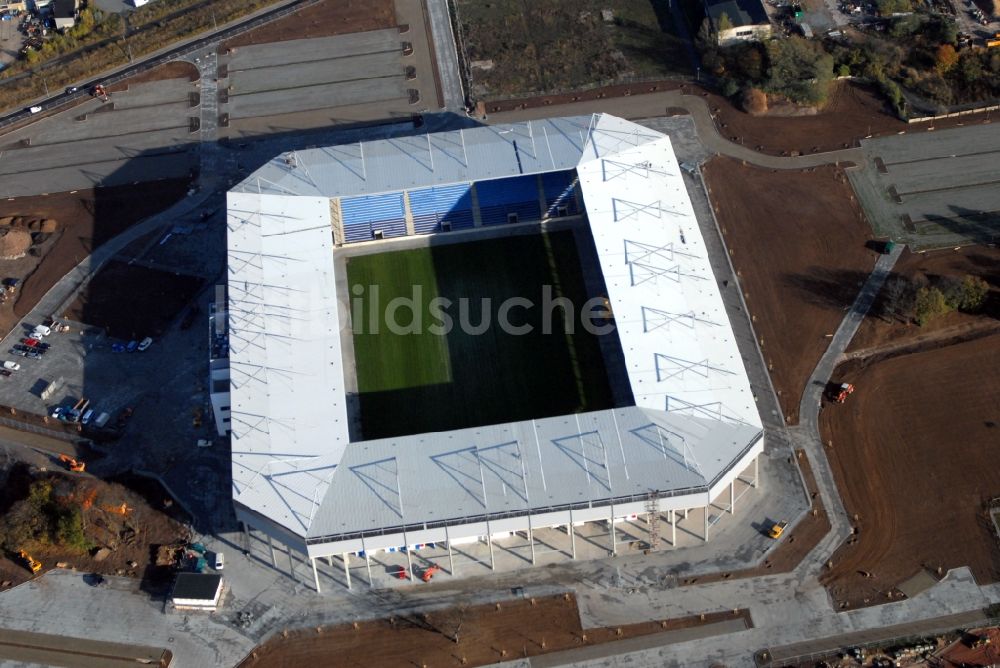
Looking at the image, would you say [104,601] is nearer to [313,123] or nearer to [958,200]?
[313,123]

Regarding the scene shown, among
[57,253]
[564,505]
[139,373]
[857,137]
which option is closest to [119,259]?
[57,253]

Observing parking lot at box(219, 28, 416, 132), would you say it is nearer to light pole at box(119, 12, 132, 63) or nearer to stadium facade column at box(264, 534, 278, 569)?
light pole at box(119, 12, 132, 63)

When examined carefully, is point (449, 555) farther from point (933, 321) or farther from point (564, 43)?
point (564, 43)

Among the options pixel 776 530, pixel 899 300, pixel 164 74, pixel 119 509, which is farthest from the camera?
pixel 164 74

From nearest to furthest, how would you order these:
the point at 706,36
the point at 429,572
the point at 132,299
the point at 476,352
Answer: the point at 429,572
the point at 476,352
the point at 132,299
the point at 706,36

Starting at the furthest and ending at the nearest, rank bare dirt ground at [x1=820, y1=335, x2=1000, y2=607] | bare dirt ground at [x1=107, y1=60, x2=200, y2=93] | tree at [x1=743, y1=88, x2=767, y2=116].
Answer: bare dirt ground at [x1=107, y1=60, x2=200, y2=93], tree at [x1=743, y1=88, x2=767, y2=116], bare dirt ground at [x1=820, y1=335, x2=1000, y2=607]

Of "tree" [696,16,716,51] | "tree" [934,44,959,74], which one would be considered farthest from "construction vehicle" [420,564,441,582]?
"tree" [934,44,959,74]

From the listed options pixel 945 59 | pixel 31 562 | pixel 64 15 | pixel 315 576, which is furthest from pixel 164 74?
pixel 945 59
